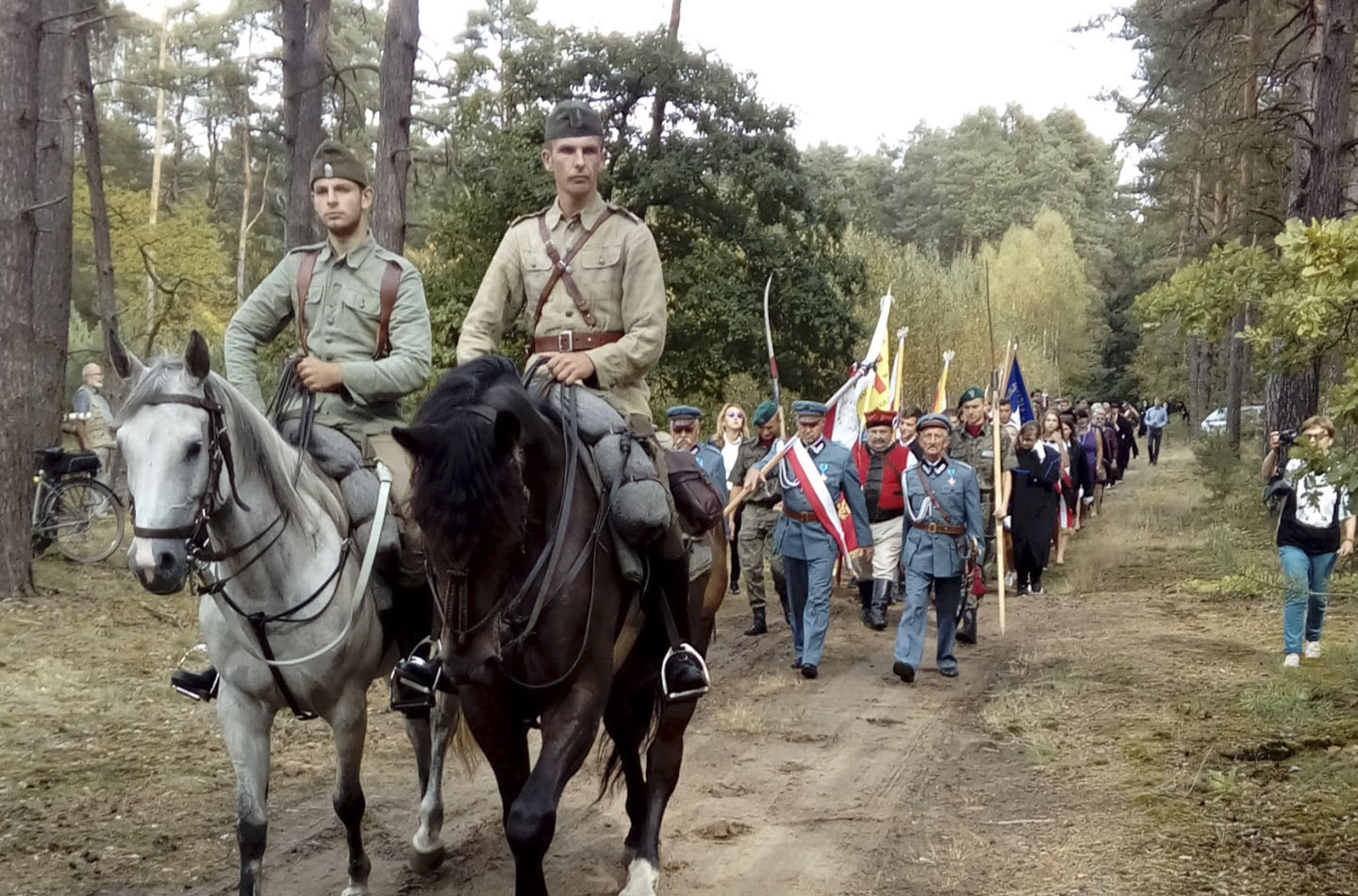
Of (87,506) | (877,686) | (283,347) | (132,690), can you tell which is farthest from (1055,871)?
(283,347)

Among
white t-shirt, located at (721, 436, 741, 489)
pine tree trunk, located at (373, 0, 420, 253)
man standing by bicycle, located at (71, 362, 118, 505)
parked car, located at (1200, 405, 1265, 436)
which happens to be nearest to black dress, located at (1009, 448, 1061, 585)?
white t-shirt, located at (721, 436, 741, 489)

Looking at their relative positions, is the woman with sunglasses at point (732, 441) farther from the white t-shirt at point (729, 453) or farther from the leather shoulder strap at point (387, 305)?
the leather shoulder strap at point (387, 305)

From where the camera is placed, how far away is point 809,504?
11.0 metres

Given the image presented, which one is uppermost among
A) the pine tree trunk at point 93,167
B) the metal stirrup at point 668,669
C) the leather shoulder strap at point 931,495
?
the pine tree trunk at point 93,167

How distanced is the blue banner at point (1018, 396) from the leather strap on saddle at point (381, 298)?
10905 mm

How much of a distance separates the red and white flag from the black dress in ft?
15.9

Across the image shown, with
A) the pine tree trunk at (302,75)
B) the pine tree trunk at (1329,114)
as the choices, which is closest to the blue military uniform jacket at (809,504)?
the pine tree trunk at (1329,114)

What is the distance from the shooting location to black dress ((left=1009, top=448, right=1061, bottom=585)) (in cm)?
1535

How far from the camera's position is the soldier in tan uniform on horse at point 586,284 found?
16.2 feet

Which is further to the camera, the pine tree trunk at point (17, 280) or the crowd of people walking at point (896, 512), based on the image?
the crowd of people walking at point (896, 512)

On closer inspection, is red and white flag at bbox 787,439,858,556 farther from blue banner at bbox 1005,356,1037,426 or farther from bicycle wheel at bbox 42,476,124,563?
bicycle wheel at bbox 42,476,124,563

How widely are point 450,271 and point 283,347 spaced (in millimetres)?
3740

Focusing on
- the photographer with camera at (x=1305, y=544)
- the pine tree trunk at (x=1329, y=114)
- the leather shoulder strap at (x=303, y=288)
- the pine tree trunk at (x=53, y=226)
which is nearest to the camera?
the leather shoulder strap at (x=303, y=288)

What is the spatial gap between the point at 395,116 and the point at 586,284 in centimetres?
1011
